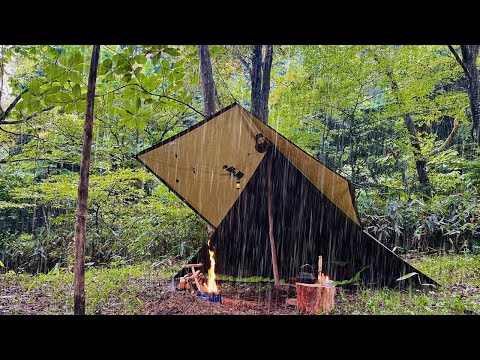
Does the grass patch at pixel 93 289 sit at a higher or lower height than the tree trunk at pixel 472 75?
lower

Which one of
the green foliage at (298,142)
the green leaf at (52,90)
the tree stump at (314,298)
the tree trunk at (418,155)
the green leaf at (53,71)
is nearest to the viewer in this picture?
the green leaf at (53,71)

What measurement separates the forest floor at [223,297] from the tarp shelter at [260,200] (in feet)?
0.94

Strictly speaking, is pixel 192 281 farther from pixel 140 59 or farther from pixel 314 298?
pixel 140 59

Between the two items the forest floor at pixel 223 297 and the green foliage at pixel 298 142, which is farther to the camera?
the green foliage at pixel 298 142

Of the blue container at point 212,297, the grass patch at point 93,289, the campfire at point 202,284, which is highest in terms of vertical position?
the campfire at point 202,284

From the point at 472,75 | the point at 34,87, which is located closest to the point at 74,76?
the point at 34,87

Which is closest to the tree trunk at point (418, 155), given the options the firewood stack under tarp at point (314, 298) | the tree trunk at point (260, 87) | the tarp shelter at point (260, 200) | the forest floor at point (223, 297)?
the forest floor at point (223, 297)

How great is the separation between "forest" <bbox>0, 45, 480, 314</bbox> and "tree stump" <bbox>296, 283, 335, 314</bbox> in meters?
0.23

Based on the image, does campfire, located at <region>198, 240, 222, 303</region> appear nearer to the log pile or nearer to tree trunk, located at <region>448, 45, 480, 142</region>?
the log pile

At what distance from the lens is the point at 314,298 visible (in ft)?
10.3

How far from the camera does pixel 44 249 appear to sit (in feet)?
19.5

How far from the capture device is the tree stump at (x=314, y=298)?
3.12m

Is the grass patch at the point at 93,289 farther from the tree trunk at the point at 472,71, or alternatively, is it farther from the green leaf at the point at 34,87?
the tree trunk at the point at 472,71
